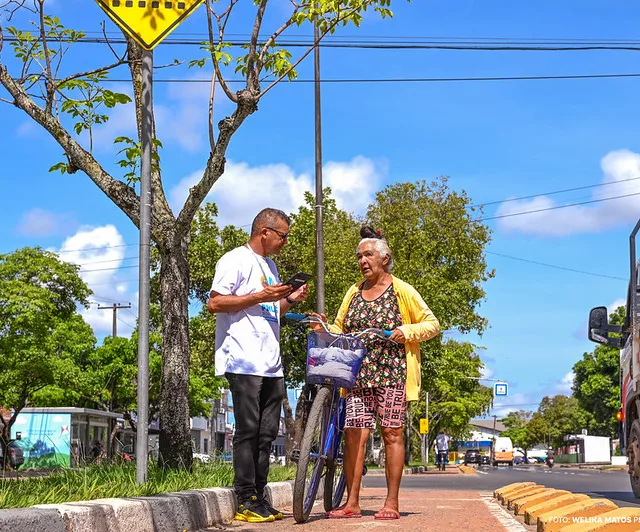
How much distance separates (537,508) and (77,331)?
4904 cm

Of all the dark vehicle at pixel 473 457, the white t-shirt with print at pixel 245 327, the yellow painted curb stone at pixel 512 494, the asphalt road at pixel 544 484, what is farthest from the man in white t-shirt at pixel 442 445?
the white t-shirt with print at pixel 245 327

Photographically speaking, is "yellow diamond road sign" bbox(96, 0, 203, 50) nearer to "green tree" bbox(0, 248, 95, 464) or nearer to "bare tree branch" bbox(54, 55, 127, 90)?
"bare tree branch" bbox(54, 55, 127, 90)

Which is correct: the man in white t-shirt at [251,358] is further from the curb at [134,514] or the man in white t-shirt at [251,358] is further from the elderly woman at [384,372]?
the elderly woman at [384,372]

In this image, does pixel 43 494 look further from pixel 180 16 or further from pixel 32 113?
pixel 32 113

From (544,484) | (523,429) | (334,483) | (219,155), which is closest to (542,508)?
(334,483)

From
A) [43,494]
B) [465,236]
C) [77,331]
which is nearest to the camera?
[43,494]

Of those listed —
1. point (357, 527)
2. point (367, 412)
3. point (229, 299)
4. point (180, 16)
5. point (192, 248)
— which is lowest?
point (357, 527)

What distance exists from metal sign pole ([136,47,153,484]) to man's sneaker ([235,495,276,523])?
2.23 feet

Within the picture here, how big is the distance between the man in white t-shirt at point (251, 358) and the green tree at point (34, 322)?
36.3 meters

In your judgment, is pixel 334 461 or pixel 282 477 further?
pixel 282 477

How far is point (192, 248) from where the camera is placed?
37.8 m

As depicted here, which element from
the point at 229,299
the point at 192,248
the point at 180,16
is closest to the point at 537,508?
the point at 229,299

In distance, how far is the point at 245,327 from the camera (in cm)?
671

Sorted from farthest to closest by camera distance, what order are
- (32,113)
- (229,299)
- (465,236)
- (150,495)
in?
(465,236) → (32,113) → (229,299) → (150,495)
